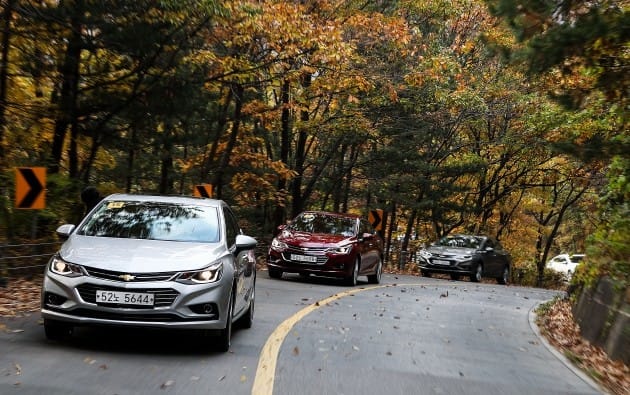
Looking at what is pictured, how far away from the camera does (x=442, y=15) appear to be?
25375mm

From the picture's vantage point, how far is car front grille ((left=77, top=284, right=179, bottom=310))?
6605 millimetres

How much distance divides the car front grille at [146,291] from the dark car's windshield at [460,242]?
66.3 feet

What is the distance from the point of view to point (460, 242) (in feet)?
85.7

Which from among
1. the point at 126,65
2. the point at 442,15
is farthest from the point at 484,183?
the point at 126,65

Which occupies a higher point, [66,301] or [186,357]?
[66,301]

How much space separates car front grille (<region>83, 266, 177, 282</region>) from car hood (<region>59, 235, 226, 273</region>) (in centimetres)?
3

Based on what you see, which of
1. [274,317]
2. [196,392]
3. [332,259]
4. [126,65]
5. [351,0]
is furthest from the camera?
[351,0]

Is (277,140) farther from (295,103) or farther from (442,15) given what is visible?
(442,15)

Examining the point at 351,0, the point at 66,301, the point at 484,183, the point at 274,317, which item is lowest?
the point at 274,317

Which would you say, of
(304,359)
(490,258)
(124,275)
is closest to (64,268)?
(124,275)

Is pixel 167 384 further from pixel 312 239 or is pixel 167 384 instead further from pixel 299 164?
pixel 299 164

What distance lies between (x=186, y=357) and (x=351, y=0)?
18298mm

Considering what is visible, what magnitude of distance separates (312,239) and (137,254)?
10.1 m

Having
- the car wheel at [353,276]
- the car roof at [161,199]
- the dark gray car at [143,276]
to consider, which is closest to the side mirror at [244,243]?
the dark gray car at [143,276]
